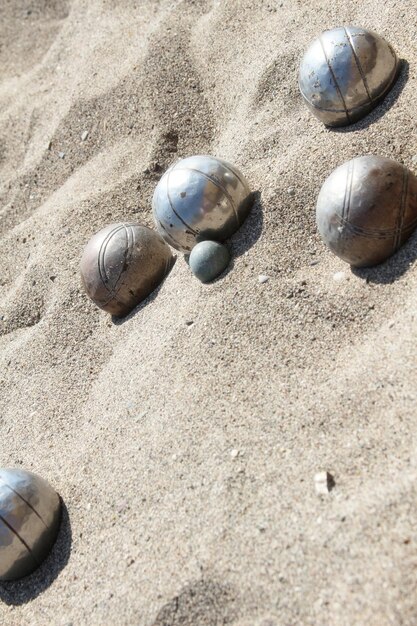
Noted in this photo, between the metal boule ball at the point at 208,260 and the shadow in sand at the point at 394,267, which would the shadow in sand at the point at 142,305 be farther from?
the shadow in sand at the point at 394,267

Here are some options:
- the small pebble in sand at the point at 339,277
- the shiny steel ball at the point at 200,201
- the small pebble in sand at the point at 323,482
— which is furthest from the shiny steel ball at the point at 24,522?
the small pebble in sand at the point at 339,277

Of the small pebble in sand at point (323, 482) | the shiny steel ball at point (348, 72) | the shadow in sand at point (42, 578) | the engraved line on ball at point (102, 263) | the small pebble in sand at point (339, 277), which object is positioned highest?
the shiny steel ball at point (348, 72)

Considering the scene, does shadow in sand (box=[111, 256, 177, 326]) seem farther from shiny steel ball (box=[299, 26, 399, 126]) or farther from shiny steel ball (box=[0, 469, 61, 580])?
shiny steel ball (box=[299, 26, 399, 126])

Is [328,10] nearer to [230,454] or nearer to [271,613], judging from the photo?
[230,454]

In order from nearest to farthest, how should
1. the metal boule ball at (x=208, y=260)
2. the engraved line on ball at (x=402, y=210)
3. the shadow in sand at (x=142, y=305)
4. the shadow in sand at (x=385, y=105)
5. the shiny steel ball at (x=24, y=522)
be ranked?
the shiny steel ball at (x=24, y=522) < the engraved line on ball at (x=402, y=210) < the metal boule ball at (x=208, y=260) < the shadow in sand at (x=385, y=105) < the shadow in sand at (x=142, y=305)

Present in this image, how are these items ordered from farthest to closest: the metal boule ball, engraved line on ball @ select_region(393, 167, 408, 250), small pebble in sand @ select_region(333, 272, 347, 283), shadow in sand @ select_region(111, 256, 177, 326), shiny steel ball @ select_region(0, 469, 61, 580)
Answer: shadow in sand @ select_region(111, 256, 177, 326) < the metal boule ball < small pebble in sand @ select_region(333, 272, 347, 283) < engraved line on ball @ select_region(393, 167, 408, 250) < shiny steel ball @ select_region(0, 469, 61, 580)

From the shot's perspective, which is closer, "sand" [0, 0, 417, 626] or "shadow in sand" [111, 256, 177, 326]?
"sand" [0, 0, 417, 626]

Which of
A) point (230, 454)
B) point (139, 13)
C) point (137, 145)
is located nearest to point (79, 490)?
point (230, 454)

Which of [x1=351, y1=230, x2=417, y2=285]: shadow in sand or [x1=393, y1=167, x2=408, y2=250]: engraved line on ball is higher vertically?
[x1=393, y1=167, x2=408, y2=250]: engraved line on ball

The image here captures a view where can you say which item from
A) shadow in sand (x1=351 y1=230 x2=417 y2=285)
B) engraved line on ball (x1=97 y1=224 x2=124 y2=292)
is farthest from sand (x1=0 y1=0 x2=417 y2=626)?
engraved line on ball (x1=97 y1=224 x2=124 y2=292)
